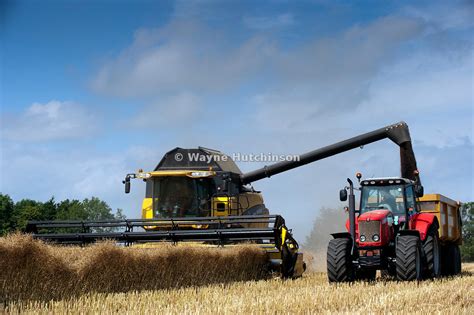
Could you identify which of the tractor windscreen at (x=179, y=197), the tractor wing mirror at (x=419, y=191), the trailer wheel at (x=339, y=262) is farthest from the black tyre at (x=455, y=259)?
the tractor windscreen at (x=179, y=197)

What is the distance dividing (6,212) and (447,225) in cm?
1908

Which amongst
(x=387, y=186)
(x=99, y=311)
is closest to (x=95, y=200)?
(x=387, y=186)

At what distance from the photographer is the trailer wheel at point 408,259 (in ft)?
30.3

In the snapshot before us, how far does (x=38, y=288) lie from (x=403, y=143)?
8.55 m

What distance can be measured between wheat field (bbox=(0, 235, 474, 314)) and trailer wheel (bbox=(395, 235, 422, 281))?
41cm

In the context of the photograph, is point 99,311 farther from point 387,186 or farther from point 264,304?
point 387,186

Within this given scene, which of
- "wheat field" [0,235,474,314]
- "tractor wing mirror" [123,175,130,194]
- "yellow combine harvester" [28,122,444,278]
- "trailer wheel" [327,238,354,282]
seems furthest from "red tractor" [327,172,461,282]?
"tractor wing mirror" [123,175,130,194]

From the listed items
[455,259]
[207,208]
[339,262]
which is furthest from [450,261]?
[207,208]

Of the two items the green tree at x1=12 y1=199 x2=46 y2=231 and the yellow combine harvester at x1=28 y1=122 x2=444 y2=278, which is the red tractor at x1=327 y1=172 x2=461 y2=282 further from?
the green tree at x1=12 y1=199 x2=46 y2=231

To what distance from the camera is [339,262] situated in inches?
377

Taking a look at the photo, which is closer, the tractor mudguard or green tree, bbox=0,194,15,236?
the tractor mudguard

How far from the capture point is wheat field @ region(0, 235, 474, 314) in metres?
6.43

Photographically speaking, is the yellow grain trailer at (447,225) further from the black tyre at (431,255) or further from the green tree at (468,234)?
the green tree at (468,234)

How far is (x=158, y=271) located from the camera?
929cm
